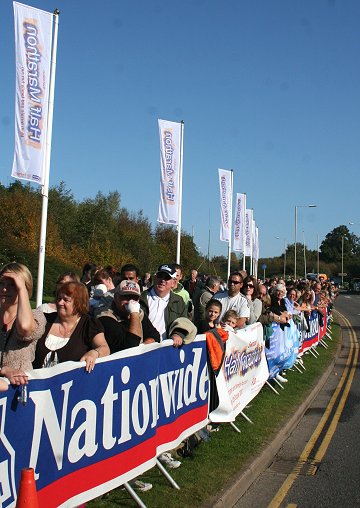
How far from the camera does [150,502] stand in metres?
5.27

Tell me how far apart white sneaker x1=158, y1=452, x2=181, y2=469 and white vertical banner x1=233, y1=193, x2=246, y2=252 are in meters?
25.1

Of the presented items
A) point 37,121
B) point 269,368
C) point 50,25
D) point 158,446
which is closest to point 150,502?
point 158,446

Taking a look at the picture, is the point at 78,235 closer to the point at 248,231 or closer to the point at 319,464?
the point at 248,231

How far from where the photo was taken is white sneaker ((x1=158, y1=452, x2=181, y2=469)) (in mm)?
6328

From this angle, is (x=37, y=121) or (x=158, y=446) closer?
(x=158, y=446)

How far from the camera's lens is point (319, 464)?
23.2ft

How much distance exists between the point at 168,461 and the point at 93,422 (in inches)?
83.0

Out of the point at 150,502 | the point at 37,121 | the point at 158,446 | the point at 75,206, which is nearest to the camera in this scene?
the point at 150,502

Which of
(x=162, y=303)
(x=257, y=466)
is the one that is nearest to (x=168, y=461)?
(x=257, y=466)

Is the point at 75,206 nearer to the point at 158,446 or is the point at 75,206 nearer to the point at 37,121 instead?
the point at 37,121

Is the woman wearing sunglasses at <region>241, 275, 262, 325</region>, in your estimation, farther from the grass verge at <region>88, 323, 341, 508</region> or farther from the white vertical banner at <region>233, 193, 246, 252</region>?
the white vertical banner at <region>233, 193, 246, 252</region>

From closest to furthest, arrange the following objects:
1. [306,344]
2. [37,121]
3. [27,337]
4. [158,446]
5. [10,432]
Result: [10,432]
[27,337]
[158,446]
[37,121]
[306,344]

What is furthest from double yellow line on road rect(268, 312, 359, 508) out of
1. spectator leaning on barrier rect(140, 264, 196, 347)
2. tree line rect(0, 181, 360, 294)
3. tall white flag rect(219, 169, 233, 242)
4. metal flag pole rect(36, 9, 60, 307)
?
tree line rect(0, 181, 360, 294)

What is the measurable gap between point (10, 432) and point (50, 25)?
891cm
